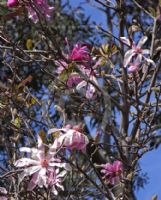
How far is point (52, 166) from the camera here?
2.61 meters

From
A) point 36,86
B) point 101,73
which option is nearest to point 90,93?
point 101,73

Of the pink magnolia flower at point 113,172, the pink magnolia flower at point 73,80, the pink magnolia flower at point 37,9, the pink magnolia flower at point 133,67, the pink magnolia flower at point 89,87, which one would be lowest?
the pink magnolia flower at point 113,172

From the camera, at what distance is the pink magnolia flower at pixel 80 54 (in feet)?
9.29

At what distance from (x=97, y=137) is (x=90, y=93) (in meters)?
0.37

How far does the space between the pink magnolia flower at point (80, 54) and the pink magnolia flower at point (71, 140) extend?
1.50ft

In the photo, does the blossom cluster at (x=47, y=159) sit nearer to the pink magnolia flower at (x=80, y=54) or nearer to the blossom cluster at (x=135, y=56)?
the pink magnolia flower at (x=80, y=54)

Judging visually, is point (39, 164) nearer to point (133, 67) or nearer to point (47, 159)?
point (47, 159)

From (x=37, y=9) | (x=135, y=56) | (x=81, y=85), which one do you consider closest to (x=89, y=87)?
(x=81, y=85)

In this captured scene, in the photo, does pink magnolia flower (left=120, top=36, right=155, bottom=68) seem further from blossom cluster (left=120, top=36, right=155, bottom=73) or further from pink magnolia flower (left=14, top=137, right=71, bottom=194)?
pink magnolia flower (left=14, top=137, right=71, bottom=194)

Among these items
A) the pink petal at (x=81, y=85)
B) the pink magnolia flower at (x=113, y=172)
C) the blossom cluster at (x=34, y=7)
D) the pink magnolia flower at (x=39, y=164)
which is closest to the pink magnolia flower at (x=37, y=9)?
the blossom cluster at (x=34, y=7)

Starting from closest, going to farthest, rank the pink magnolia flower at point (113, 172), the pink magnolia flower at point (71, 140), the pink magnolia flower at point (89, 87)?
the pink magnolia flower at point (71, 140)
the pink magnolia flower at point (89, 87)
the pink magnolia flower at point (113, 172)

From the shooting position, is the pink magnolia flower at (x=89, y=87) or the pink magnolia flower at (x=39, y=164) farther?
the pink magnolia flower at (x=89, y=87)

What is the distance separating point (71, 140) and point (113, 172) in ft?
2.73

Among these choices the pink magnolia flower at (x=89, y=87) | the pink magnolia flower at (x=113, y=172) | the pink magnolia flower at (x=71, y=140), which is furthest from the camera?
the pink magnolia flower at (x=113, y=172)
